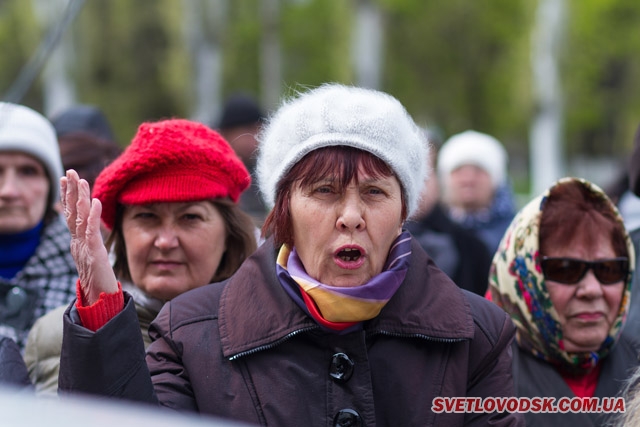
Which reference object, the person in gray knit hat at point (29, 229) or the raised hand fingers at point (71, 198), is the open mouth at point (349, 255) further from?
the person in gray knit hat at point (29, 229)

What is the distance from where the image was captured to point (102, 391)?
2.20 meters

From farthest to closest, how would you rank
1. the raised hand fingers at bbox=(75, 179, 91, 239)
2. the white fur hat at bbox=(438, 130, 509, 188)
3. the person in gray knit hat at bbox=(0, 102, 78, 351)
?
the white fur hat at bbox=(438, 130, 509, 188), the person in gray knit hat at bbox=(0, 102, 78, 351), the raised hand fingers at bbox=(75, 179, 91, 239)

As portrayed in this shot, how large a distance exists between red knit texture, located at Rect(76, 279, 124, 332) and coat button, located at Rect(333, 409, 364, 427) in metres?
0.60

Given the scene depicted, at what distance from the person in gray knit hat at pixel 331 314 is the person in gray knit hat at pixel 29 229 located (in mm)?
1130

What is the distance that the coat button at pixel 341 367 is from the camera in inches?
93.4

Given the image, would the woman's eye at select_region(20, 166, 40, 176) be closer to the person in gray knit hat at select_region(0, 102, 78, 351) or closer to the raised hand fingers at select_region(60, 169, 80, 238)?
the person in gray knit hat at select_region(0, 102, 78, 351)

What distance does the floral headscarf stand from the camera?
304 centimetres

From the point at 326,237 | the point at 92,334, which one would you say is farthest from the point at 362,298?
the point at 92,334

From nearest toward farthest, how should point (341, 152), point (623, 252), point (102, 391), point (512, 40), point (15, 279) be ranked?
point (102, 391) < point (341, 152) < point (623, 252) < point (15, 279) < point (512, 40)

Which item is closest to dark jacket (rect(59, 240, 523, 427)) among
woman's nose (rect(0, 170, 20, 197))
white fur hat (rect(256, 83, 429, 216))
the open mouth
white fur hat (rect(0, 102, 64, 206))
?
the open mouth

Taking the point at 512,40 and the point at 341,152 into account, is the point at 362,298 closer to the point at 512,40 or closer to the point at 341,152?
the point at 341,152

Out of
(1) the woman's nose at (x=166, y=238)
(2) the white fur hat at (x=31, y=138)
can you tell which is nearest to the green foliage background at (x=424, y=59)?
Result: (2) the white fur hat at (x=31, y=138)

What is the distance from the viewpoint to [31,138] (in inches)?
151

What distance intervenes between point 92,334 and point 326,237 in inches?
26.1
